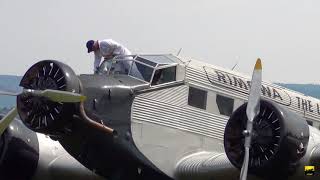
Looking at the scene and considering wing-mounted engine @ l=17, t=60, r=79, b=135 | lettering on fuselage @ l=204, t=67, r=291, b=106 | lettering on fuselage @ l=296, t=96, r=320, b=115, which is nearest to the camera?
wing-mounted engine @ l=17, t=60, r=79, b=135

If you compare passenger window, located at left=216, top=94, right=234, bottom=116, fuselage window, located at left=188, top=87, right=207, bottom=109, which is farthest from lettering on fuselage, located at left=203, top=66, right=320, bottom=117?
fuselage window, located at left=188, top=87, right=207, bottom=109

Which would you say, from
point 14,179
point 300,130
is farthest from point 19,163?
point 300,130

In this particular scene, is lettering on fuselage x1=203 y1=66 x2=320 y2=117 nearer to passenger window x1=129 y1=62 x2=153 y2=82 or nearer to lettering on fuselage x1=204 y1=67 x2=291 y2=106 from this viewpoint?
lettering on fuselage x1=204 y1=67 x2=291 y2=106

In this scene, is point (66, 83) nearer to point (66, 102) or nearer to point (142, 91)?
point (66, 102)

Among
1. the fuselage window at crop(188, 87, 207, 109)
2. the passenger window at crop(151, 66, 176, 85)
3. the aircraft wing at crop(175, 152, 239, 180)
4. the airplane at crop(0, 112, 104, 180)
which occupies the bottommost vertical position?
the airplane at crop(0, 112, 104, 180)

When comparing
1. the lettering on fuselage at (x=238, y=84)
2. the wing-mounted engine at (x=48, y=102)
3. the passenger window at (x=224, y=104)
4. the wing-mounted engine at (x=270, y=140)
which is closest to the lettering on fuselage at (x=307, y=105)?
the lettering on fuselage at (x=238, y=84)

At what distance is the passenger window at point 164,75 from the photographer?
12188 millimetres

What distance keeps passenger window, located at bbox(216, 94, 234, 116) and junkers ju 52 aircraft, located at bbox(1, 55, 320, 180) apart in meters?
0.02

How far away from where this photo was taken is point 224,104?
13070 millimetres

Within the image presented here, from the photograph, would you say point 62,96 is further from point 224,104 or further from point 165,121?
point 224,104

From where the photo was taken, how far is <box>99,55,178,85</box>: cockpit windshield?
40.0 ft

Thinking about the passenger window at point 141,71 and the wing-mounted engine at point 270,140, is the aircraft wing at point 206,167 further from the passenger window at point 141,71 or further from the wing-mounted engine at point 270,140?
the passenger window at point 141,71

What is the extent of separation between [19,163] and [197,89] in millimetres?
3672

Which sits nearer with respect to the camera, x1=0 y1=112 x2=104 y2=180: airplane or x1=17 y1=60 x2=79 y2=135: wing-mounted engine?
x1=17 y1=60 x2=79 y2=135: wing-mounted engine
